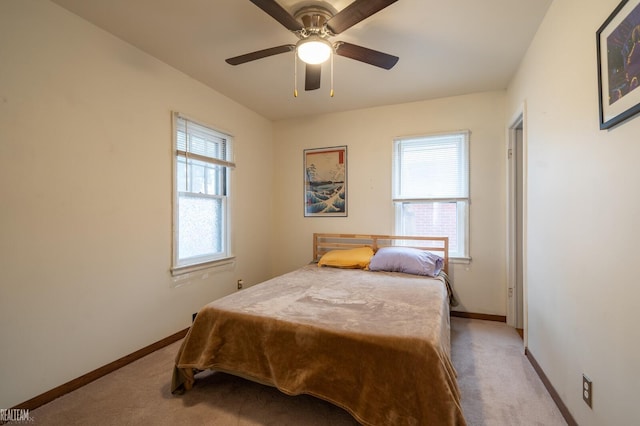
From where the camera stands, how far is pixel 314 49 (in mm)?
1879

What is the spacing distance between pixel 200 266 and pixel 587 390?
3.09m

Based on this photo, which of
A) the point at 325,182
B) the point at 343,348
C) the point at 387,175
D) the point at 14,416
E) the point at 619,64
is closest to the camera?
the point at 619,64

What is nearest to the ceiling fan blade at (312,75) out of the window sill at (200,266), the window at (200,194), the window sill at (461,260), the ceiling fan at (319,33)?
the ceiling fan at (319,33)

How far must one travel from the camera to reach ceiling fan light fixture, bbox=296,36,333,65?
1833 millimetres

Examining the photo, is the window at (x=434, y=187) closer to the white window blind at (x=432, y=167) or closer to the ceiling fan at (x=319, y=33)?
the white window blind at (x=432, y=167)

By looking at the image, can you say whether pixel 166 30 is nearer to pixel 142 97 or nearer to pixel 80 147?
pixel 142 97

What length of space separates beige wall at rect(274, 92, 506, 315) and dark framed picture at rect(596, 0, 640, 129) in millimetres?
2035

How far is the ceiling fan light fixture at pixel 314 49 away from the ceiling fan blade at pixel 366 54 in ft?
0.43

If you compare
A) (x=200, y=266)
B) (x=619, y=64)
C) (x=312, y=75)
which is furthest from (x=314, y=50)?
(x=200, y=266)

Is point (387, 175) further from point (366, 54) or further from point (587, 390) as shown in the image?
point (587, 390)

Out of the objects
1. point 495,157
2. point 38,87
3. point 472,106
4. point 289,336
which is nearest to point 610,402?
point 289,336

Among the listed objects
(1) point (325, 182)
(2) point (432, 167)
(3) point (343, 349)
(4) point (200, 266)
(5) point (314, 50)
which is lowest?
(3) point (343, 349)

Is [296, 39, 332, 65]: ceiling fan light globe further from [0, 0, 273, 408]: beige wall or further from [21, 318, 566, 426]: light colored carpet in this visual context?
[21, 318, 566, 426]: light colored carpet

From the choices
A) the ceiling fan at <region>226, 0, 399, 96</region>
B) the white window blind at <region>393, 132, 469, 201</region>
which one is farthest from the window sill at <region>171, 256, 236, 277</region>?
the white window blind at <region>393, 132, 469, 201</region>
